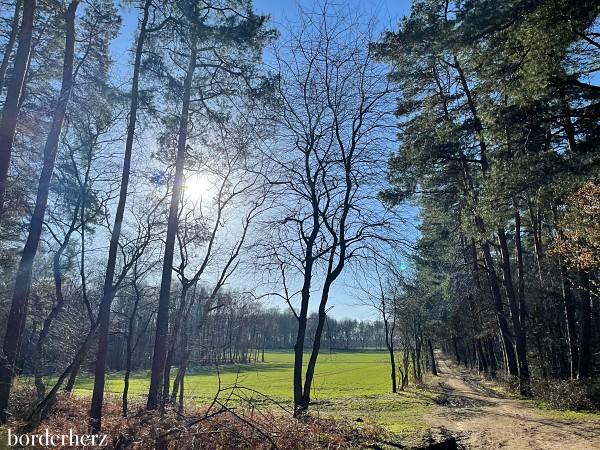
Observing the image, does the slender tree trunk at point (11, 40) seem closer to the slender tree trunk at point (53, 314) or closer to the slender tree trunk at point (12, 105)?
the slender tree trunk at point (12, 105)

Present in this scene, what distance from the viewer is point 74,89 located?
11.9 m

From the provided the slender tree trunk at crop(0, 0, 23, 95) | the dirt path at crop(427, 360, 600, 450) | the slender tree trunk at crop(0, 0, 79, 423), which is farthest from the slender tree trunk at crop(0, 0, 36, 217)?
the dirt path at crop(427, 360, 600, 450)

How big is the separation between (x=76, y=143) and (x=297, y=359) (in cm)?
1057

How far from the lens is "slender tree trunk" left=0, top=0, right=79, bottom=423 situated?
25.5 feet

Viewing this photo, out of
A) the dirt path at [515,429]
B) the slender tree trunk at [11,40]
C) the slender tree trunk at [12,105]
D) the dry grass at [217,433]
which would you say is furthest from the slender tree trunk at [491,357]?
the slender tree trunk at [11,40]

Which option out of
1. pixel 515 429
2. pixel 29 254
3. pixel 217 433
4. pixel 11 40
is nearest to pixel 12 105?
pixel 29 254

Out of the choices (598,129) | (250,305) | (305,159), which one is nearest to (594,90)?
(598,129)

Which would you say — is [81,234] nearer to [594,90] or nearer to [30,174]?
[30,174]

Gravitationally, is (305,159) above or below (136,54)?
below

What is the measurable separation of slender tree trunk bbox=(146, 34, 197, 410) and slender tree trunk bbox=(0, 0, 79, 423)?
8.94 feet

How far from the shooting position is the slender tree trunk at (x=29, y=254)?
25.5 feet

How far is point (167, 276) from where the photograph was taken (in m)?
10.5

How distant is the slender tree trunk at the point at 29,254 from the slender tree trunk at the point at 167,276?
8.94 feet

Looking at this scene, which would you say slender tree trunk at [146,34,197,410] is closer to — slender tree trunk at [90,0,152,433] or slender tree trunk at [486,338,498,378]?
slender tree trunk at [90,0,152,433]
